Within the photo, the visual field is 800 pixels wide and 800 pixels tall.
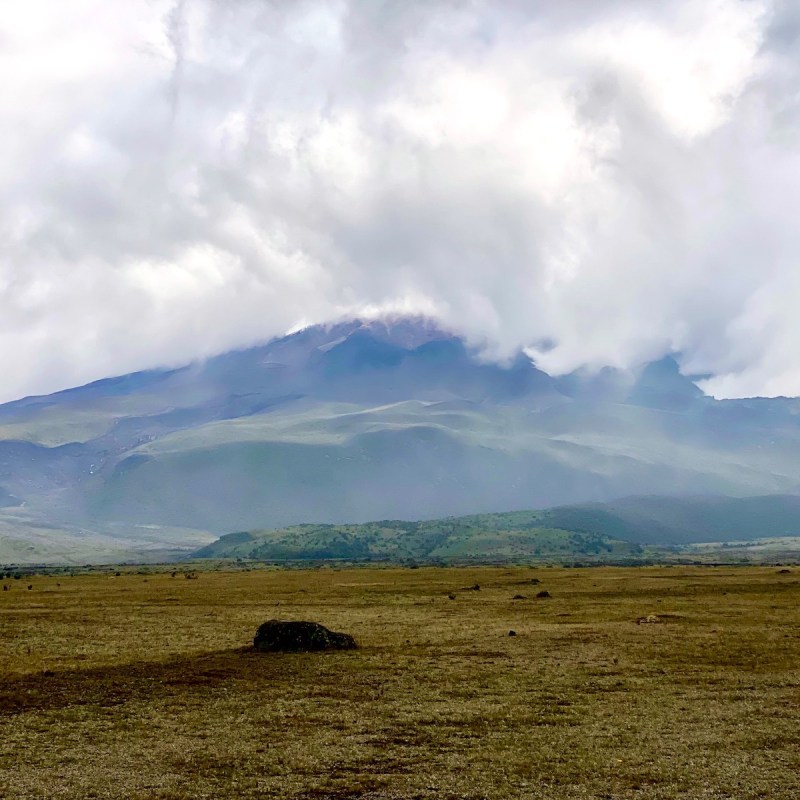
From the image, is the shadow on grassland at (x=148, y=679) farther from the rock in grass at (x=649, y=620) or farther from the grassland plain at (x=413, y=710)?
the rock in grass at (x=649, y=620)

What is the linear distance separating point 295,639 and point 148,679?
9.16 metres

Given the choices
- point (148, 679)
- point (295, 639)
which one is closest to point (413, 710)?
point (148, 679)

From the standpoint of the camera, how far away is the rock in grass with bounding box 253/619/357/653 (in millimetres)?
42875

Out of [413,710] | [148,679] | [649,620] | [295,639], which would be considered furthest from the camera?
[649,620]

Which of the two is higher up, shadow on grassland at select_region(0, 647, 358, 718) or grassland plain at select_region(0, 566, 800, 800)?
shadow on grassland at select_region(0, 647, 358, 718)

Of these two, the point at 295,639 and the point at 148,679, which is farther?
the point at 295,639

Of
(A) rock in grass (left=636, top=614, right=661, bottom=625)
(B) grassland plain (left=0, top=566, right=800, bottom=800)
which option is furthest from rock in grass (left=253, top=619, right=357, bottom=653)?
(A) rock in grass (left=636, top=614, right=661, bottom=625)

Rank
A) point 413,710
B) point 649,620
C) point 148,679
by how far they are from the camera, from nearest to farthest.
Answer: point 413,710 → point 148,679 → point 649,620

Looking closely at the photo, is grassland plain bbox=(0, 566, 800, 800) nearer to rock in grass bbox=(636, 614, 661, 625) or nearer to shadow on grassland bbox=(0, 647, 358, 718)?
shadow on grassland bbox=(0, 647, 358, 718)

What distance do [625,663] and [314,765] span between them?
19.2 metres

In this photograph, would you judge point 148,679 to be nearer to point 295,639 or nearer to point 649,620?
point 295,639

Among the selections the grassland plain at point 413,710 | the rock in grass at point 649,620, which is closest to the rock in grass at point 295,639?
the grassland plain at point 413,710

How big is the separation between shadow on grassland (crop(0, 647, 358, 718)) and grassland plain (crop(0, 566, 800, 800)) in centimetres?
15

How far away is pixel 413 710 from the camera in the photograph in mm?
29641
